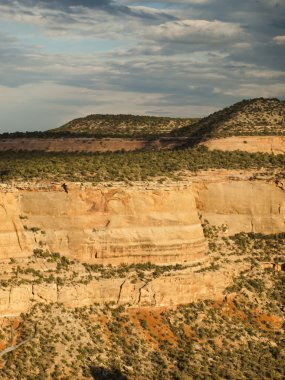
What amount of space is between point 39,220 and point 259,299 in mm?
15402

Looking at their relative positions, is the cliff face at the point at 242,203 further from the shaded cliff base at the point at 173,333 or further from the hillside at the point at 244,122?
the hillside at the point at 244,122

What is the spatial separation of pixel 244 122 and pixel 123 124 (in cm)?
3134

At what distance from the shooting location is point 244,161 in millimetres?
60062

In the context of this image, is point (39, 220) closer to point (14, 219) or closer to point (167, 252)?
point (14, 219)

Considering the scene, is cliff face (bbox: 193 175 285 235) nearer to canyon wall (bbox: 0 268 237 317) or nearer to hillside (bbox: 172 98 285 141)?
canyon wall (bbox: 0 268 237 317)

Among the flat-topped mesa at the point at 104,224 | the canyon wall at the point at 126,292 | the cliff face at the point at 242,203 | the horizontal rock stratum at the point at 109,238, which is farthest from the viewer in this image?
the cliff face at the point at 242,203

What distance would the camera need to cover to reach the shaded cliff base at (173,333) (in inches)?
1651

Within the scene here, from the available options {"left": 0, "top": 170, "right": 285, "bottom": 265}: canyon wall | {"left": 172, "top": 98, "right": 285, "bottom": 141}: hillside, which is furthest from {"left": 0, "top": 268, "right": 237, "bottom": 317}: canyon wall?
{"left": 172, "top": 98, "right": 285, "bottom": 141}: hillside

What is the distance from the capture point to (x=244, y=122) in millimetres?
75375

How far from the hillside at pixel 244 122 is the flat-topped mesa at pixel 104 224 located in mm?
18421

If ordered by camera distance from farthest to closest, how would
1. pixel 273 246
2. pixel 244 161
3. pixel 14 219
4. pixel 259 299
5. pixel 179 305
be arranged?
pixel 244 161
pixel 273 246
pixel 259 299
pixel 179 305
pixel 14 219

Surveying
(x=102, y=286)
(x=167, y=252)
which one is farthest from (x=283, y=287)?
(x=102, y=286)

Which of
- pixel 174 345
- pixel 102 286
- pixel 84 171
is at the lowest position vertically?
pixel 174 345

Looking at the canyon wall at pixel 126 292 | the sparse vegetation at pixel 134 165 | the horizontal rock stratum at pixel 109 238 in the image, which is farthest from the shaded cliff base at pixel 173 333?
the sparse vegetation at pixel 134 165
